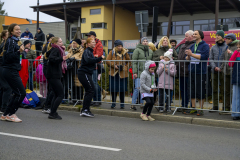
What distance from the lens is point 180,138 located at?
6.15 m

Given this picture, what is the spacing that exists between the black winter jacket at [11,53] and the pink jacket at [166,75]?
3.64 m

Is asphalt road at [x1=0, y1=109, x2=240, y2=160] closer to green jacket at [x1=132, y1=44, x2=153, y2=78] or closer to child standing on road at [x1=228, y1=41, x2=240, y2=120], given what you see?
child standing on road at [x1=228, y1=41, x2=240, y2=120]

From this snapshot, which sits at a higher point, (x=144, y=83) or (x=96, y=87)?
(x=144, y=83)

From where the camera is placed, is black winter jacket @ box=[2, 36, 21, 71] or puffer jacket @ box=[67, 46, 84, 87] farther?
puffer jacket @ box=[67, 46, 84, 87]

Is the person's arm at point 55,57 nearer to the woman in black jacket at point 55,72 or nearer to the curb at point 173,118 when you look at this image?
the woman in black jacket at point 55,72

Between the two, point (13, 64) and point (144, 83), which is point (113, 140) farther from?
point (13, 64)

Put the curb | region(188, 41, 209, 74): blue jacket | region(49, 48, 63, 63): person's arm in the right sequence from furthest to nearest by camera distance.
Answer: region(188, 41, 209, 74): blue jacket → region(49, 48, 63, 63): person's arm → the curb

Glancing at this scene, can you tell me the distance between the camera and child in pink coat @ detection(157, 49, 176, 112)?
863 centimetres

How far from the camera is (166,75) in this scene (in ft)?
28.6

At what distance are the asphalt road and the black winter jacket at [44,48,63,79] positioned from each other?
1119 mm

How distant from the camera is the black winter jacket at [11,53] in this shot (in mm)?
7320

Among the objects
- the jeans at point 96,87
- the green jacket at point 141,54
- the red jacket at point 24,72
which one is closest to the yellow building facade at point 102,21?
the red jacket at point 24,72

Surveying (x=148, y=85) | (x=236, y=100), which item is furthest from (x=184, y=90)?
(x=236, y=100)

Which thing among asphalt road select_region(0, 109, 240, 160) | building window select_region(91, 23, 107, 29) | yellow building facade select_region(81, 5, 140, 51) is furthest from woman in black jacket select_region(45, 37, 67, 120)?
building window select_region(91, 23, 107, 29)
